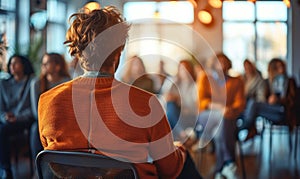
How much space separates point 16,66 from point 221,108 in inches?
82.3

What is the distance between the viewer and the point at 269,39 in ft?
39.4

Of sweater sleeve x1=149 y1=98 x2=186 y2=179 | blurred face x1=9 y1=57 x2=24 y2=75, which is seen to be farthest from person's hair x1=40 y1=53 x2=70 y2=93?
sweater sleeve x1=149 y1=98 x2=186 y2=179

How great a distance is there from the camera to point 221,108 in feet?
16.6

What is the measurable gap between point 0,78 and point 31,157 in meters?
0.91

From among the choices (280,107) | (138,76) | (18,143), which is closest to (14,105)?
(18,143)

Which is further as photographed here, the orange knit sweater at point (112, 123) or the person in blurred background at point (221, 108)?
the person in blurred background at point (221, 108)

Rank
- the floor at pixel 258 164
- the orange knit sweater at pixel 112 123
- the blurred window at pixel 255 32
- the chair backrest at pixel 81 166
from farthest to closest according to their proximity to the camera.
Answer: the blurred window at pixel 255 32 → the floor at pixel 258 164 → the orange knit sweater at pixel 112 123 → the chair backrest at pixel 81 166

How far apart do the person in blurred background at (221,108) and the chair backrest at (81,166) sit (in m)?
3.24

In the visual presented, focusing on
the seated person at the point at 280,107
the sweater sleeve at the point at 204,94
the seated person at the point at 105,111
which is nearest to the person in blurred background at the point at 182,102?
the sweater sleeve at the point at 204,94

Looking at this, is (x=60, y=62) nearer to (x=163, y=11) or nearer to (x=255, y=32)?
(x=163, y=11)

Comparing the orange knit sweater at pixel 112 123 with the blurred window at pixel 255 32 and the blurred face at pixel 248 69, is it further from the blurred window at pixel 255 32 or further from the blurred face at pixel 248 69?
the blurred window at pixel 255 32

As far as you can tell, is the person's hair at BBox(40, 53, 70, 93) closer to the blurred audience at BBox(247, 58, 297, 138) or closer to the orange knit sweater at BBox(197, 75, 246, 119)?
the orange knit sweater at BBox(197, 75, 246, 119)

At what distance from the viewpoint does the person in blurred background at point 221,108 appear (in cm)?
487

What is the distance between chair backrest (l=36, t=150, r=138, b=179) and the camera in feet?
5.34
